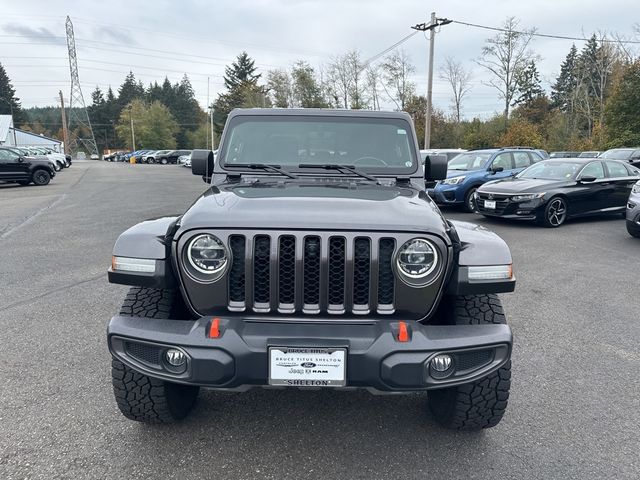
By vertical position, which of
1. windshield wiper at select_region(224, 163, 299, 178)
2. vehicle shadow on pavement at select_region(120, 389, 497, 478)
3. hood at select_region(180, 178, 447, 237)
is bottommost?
vehicle shadow on pavement at select_region(120, 389, 497, 478)

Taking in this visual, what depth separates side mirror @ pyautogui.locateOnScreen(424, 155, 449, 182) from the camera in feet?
12.1

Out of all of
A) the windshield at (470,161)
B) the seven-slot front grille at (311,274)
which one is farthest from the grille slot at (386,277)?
the windshield at (470,161)

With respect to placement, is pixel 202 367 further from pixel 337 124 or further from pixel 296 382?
pixel 337 124

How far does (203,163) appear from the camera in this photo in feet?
12.4

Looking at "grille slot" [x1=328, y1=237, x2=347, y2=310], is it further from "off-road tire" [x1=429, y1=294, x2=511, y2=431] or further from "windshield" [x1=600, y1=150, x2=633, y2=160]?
"windshield" [x1=600, y1=150, x2=633, y2=160]

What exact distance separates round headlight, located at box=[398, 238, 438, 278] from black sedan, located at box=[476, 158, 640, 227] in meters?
8.14

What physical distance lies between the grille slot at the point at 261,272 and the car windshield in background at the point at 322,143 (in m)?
1.34

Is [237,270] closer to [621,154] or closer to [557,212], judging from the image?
[557,212]

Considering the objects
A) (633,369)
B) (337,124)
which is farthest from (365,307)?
(633,369)

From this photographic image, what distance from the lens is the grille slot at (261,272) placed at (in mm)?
2305

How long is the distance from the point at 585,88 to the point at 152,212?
133ft

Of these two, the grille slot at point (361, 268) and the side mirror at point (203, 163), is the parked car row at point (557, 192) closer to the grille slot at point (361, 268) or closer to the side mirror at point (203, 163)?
the side mirror at point (203, 163)

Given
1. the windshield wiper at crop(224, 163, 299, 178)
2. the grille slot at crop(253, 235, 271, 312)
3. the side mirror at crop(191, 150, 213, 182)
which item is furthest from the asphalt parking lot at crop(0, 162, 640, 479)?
the side mirror at crop(191, 150, 213, 182)

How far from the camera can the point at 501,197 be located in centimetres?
992
